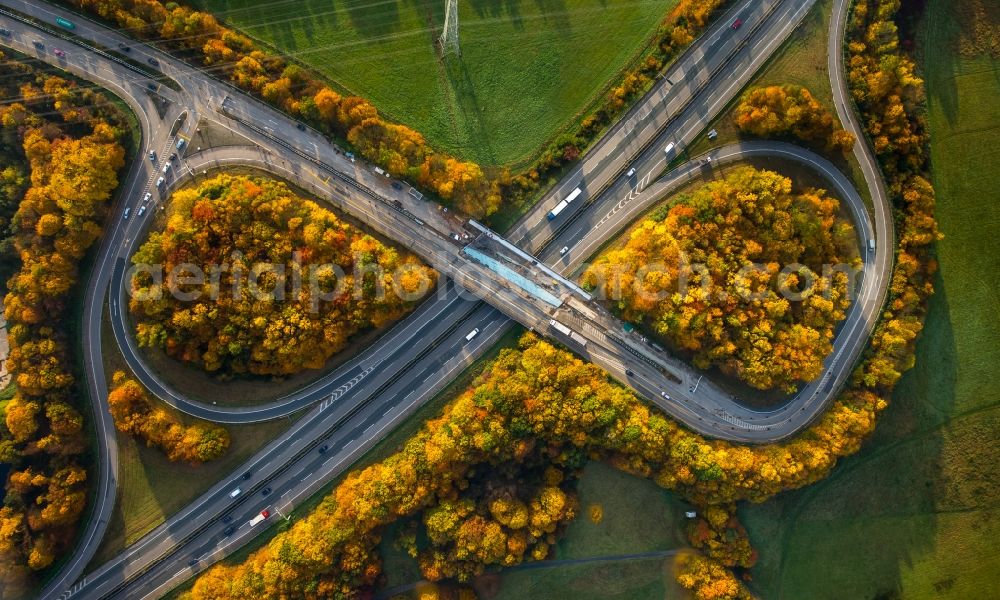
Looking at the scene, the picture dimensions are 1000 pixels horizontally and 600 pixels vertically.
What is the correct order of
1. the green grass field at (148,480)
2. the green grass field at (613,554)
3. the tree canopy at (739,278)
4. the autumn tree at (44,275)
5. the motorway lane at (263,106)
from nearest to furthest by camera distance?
the autumn tree at (44,275), the tree canopy at (739,278), the green grass field at (148,480), the motorway lane at (263,106), the green grass field at (613,554)

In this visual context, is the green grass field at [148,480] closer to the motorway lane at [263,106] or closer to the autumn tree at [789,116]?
the motorway lane at [263,106]

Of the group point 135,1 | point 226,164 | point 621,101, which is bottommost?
point 621,101

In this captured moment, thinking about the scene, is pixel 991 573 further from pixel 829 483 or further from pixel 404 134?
pixel 404 134

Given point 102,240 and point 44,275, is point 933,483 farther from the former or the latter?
point 44,275

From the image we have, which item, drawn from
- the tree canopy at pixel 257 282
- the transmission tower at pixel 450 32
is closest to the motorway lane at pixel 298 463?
the tree canopy at pixel 257 282

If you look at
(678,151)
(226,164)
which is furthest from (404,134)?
(678,151)

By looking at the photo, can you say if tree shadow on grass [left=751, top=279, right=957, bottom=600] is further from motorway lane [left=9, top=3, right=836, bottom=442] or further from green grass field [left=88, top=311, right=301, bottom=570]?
green grass field [left=88, top=311, right=301, bottom=570]
